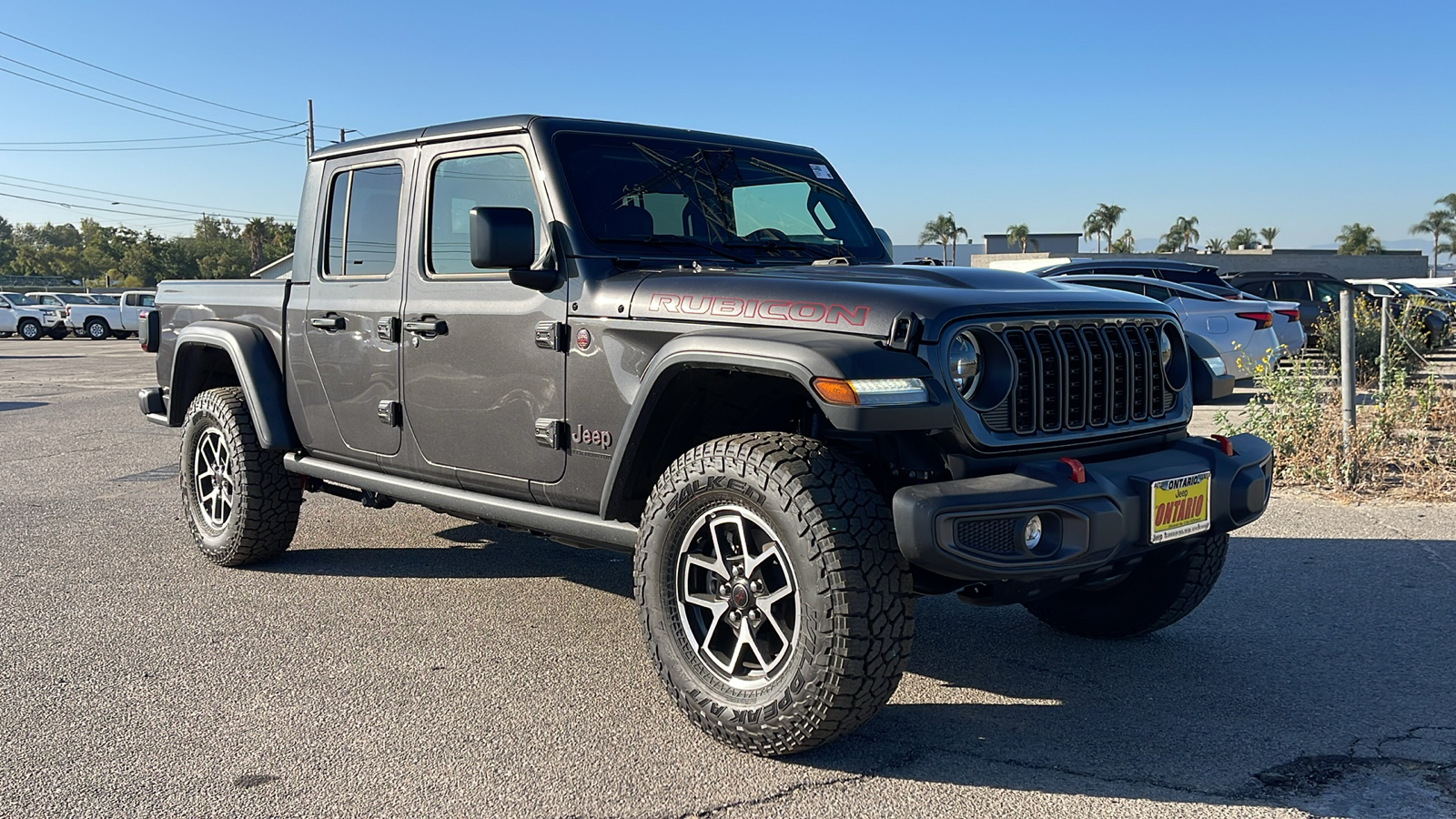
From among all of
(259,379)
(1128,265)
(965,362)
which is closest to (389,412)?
(259,379)

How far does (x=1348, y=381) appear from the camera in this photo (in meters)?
7.58

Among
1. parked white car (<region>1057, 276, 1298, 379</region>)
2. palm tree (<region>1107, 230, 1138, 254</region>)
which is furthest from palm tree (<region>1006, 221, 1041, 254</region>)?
parked white car (<region>1057, 276, 1298, 379</region>)

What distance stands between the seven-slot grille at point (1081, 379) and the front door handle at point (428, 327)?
7.16 feet

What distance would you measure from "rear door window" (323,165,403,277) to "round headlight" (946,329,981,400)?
8.34ft

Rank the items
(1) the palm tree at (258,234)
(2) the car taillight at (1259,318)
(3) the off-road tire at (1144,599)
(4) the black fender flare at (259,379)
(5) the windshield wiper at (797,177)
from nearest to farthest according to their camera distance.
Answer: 1. (3) the off-road tire at (1144,599)
2. (5) the windshield wiper at (797,177)
3. (4) the black fender flare at (259,379)
4. (2) the car taillight at (1259,318)
5. (1) the palm tree at (258,234)

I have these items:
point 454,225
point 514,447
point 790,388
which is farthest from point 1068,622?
point 454,225

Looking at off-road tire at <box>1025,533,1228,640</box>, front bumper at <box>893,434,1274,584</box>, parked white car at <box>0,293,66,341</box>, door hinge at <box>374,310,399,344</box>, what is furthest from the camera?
parked white car at <box>0,293,66,341</box>

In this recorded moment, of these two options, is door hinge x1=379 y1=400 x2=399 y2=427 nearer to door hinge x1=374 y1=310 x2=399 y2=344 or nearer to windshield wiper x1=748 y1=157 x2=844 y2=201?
door hinge x1=374 y1=310 x2=399 y2=344

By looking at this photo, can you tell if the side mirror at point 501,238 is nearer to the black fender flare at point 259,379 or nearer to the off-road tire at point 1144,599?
the black fender flare at point 259,379

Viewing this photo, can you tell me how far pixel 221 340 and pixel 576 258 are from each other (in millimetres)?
2420

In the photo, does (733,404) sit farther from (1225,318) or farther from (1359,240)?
(1359,240)

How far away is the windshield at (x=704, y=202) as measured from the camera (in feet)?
14.5

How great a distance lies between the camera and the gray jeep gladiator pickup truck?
3.29 meters

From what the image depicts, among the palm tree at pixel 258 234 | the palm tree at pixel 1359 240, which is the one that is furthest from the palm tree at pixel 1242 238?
the palm tree at pixel 258 234
